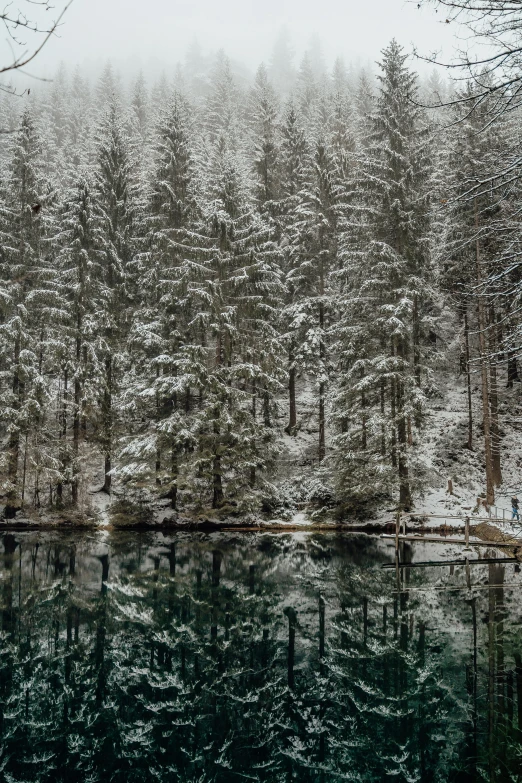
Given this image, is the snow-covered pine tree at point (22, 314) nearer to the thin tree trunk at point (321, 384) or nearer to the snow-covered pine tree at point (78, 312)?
the snow-covered pine tree at point (78, 312)

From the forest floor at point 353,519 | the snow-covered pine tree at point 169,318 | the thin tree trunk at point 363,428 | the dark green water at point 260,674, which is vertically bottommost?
the dark green water at point 260,674

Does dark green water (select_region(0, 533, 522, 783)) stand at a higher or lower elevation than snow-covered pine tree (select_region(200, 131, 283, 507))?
lower

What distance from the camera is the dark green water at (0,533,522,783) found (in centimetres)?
626


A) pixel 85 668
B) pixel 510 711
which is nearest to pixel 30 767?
pixel 85 668

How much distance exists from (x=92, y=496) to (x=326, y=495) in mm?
11585

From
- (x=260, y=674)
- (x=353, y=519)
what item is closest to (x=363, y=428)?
(x=353, y=519)

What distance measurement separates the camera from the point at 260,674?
862cm

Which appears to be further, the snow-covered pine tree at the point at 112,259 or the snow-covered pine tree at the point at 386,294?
the snow-covered pine tree at the point at 112,259

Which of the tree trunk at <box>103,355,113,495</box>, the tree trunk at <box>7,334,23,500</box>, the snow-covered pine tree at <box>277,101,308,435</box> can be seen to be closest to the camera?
the tree trunk at <box>7,334,23,500</box>

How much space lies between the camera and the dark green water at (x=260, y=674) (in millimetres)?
6262

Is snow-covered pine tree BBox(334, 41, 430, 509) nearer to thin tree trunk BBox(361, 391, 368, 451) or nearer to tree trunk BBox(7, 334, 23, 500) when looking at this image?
thin tree trunk BBox(361, 391, 368, 451)

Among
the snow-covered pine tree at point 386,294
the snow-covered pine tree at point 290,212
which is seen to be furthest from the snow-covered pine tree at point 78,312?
the snow-covered pine tree at point 386,294

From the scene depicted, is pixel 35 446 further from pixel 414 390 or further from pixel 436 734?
pixel 436 734

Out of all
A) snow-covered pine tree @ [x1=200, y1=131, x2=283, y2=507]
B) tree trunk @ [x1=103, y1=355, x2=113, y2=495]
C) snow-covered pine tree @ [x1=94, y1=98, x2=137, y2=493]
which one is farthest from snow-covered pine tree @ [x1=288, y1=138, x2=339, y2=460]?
tree trunk @ [x1=103, y1=355, x2=113, y2=495]
